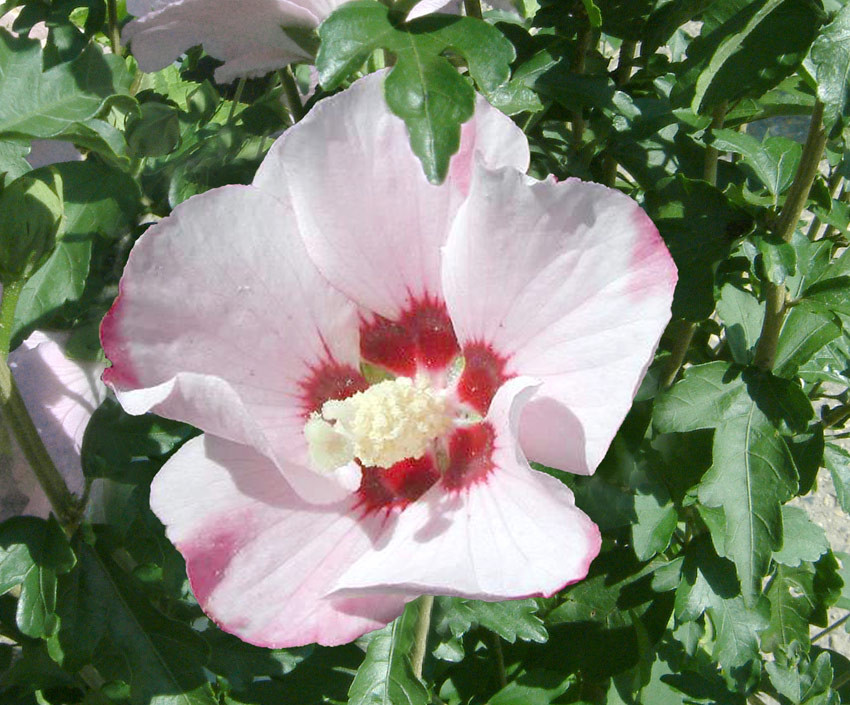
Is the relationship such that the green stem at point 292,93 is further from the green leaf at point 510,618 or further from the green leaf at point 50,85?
the green leaf at point 510,618

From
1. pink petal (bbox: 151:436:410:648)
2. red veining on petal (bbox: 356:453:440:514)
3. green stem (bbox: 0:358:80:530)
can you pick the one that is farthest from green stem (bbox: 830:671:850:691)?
green stem (bbox: 0:358:80:530)

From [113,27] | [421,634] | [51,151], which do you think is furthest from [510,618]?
[113,27]

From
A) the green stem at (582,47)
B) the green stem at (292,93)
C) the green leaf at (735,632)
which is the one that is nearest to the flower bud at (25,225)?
the green stem at (292,93)

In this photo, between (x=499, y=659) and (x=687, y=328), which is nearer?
(x=687, y=328)

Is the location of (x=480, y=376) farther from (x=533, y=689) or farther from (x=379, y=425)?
(x=533, y=689)

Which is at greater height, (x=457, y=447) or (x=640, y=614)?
(x=457, y=447)

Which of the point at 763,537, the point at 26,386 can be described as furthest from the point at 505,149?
the point at 26,386

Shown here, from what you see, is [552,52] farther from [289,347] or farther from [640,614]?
[640,614]

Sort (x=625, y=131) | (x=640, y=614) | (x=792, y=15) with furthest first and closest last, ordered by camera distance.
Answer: (x=640, y=614), (x=625, y=131), (x=792, y=15)
